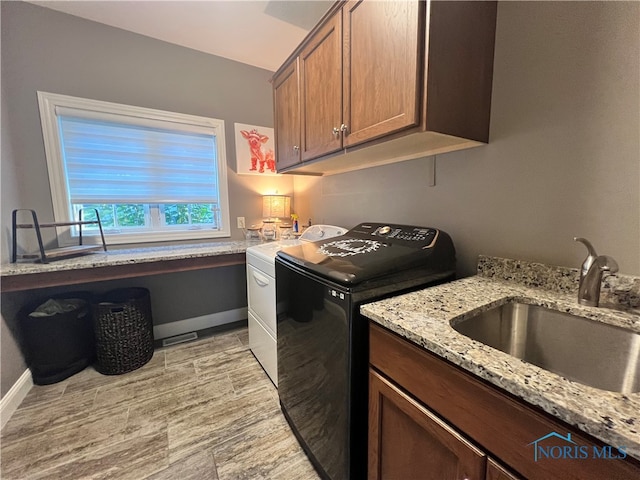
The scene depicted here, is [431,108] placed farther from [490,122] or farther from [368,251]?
[368,251]

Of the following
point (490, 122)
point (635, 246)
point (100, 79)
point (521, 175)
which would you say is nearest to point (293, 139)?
point (490, 122)

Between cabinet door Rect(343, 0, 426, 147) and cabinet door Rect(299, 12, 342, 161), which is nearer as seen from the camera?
cabinet door Rect(343, 0, 426, 147)

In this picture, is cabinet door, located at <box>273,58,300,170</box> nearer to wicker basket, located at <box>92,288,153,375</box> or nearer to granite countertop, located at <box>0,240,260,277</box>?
granite countertop, located at <box>0,240,260,277</box>

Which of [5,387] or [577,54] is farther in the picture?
[5,387]

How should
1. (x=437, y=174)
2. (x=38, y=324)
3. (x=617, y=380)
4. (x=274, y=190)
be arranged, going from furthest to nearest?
(x=274, y=190) < (x=38, y=324) < (x=437, y=174) < (x=617, y=380)

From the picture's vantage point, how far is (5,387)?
152 cm

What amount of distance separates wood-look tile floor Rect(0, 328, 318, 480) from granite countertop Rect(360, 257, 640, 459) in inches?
40.0

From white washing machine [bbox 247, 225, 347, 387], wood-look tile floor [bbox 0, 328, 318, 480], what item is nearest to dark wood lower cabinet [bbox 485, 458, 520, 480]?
wood-look tile floor [bbox 0, 328, 318, 480]

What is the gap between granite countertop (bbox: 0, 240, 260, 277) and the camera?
1554 mm

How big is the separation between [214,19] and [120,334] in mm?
2410

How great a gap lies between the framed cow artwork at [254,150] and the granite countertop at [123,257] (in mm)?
815

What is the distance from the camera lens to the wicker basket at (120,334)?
1860 mm

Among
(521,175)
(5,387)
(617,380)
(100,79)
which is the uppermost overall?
(100,79)

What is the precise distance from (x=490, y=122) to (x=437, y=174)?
12.5 inches
